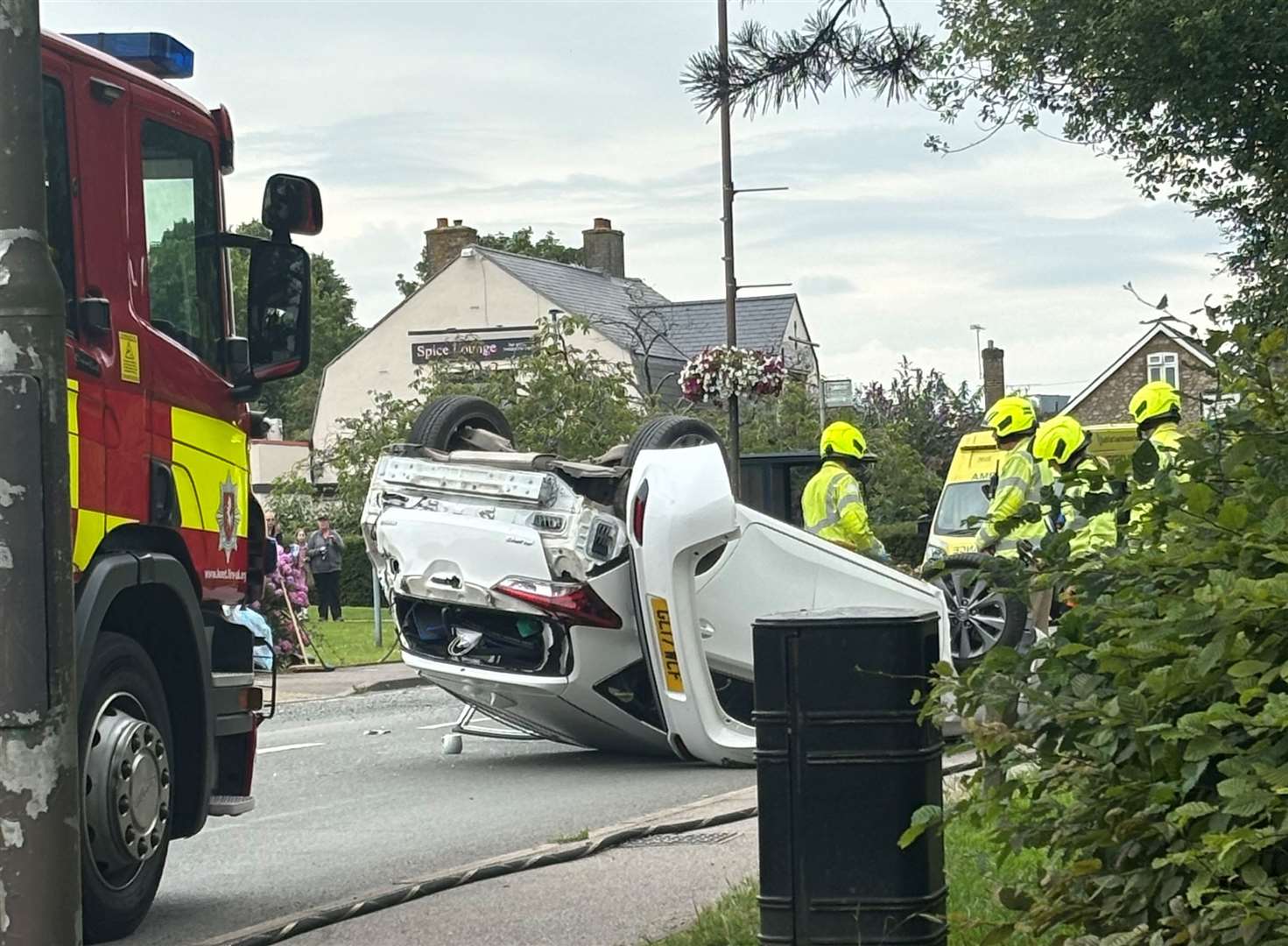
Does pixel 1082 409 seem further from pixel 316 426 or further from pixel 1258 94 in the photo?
pixel 1258 94

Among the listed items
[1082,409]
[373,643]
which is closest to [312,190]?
[373,643]

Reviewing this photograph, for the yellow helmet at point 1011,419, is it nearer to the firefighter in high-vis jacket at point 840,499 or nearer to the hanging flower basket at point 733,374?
the firefighter in high-vis jacket at point 840,499

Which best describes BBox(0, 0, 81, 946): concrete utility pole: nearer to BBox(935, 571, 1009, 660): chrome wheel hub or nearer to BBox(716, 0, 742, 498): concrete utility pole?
BBox(716, 0, 742, 498): concrete utility pole

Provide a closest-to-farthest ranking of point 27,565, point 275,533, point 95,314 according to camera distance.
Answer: point 27,565 < point 95,314 < point 275,533

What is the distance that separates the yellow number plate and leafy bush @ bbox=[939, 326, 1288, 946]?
226 inches

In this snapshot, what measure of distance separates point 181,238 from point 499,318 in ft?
160

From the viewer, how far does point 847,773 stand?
4965 millimetres

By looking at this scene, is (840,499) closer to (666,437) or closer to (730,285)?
(666,437)

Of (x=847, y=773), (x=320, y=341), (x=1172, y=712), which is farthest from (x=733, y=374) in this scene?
(x=320, y=341)

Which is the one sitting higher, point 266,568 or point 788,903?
point 266,568

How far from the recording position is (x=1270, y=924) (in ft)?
10.2

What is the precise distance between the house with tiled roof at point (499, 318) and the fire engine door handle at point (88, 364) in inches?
1778

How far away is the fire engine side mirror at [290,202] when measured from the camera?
6.98 m

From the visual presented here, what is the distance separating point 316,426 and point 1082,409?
26.8 metres
